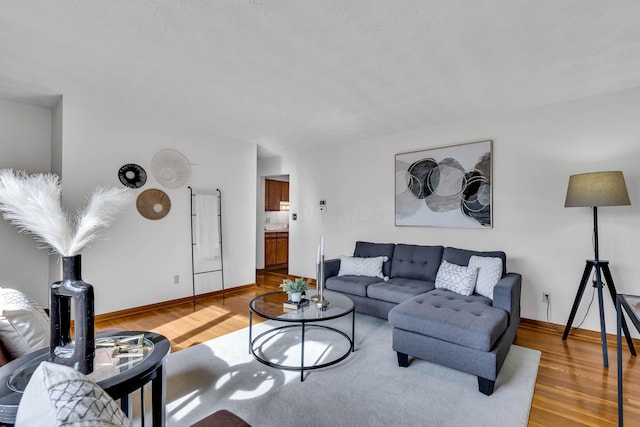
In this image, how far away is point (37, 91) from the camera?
3.24 m

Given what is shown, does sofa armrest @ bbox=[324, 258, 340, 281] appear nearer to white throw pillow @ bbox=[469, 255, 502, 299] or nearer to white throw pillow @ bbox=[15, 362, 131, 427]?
white throw pillow @ bbox=[469, 255, 502, 299]

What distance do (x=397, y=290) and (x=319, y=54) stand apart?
2.44 meters

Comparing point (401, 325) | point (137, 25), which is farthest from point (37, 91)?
point (401, 325)

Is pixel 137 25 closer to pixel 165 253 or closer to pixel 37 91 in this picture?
pixel 37 91

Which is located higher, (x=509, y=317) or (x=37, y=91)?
(x=37, y=91)

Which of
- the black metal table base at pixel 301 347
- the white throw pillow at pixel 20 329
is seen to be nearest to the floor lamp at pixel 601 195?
the black metal table base at pixel 301 347

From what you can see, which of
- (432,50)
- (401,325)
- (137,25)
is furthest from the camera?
(401,325)

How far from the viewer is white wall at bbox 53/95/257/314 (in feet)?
11.5

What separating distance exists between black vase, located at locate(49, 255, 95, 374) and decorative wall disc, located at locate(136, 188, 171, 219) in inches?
118

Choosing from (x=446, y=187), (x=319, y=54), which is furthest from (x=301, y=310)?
(x=446, y=187)

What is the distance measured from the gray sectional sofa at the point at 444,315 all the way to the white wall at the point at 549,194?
0.49 metres

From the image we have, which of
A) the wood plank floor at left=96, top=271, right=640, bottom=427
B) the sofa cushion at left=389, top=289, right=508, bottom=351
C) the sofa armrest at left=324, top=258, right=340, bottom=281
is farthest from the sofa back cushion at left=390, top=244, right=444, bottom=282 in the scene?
the wood plank floor at left=96, top=271, right=640, bottom=427

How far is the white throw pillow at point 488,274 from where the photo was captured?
10.1 feet

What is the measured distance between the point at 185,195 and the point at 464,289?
3757mm
